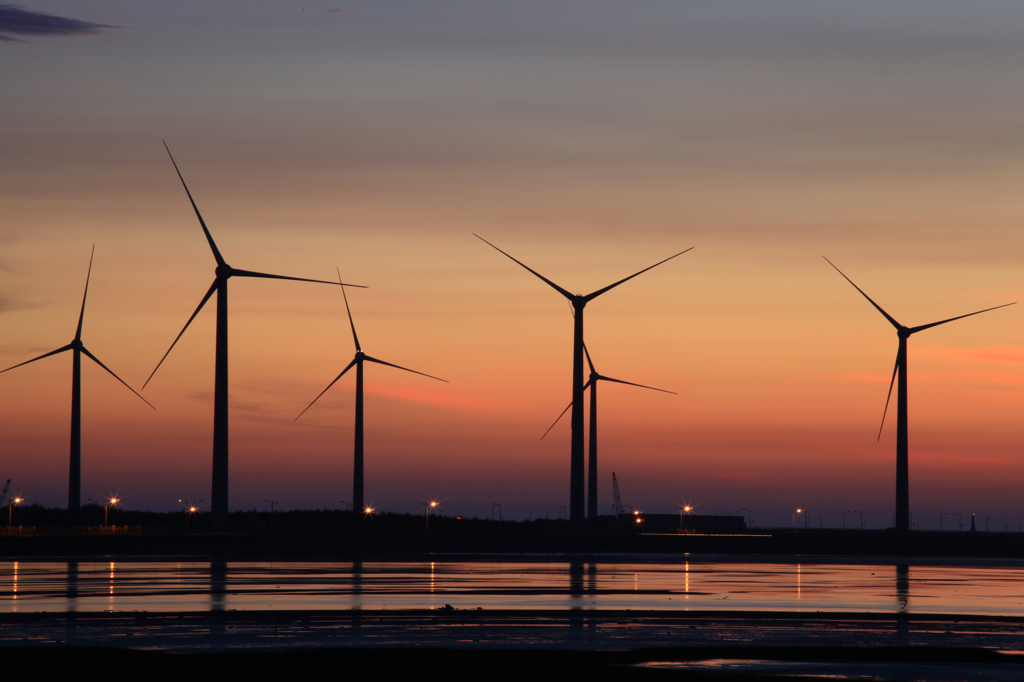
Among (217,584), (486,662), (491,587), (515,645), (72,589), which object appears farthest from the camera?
(491,587)

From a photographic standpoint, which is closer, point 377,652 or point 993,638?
point 377,652

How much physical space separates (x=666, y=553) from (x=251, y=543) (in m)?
47.8

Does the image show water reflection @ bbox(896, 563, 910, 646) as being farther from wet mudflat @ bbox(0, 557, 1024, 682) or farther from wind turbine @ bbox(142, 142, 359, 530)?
wind turbine @ bbox(142, 142, 359, 530)

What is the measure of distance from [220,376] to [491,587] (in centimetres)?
6320

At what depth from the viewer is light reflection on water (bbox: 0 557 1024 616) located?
5888 cm

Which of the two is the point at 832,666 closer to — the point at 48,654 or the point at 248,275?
the point at 48,654

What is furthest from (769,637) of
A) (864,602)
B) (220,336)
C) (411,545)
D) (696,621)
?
(411,545)

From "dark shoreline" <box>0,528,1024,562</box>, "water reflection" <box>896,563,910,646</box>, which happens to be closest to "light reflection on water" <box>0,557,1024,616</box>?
"water reflection" <box>896,563,910,646</box>

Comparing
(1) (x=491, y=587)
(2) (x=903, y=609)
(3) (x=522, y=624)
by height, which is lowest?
(1) (x=491, y=587)

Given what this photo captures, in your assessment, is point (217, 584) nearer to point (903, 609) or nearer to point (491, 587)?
point (491, 587)

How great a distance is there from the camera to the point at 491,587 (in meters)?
73.1

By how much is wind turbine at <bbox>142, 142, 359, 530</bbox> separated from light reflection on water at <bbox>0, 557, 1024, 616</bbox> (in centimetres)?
2226

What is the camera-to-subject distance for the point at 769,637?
4538 centimetres

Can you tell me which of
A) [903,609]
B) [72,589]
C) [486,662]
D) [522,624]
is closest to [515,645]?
[486,662]
